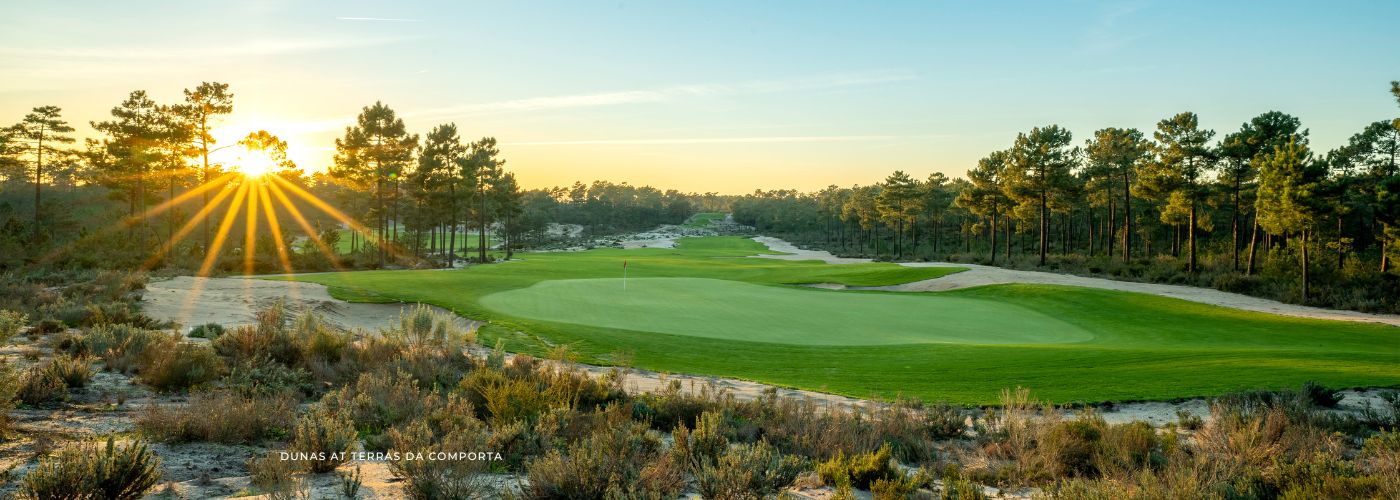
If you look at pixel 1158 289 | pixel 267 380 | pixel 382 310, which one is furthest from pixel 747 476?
pixel 1158 289

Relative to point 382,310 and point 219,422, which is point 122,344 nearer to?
point 219,422

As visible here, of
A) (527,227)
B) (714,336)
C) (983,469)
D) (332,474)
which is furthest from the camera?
(527,227)

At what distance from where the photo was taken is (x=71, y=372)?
844 centimetres

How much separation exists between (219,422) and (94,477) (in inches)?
87.9

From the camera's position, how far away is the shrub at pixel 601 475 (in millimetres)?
5102

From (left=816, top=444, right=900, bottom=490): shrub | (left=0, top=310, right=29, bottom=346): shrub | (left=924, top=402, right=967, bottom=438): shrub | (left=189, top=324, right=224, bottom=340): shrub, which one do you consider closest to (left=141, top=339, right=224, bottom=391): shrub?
(left=0, top=310, right=29, bottom=346): shrub

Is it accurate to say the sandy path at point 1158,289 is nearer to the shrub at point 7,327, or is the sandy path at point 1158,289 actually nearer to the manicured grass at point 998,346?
the manicured grass at point 998,346

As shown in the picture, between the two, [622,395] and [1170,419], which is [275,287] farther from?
[1170,419]

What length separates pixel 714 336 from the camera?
16.9 metres

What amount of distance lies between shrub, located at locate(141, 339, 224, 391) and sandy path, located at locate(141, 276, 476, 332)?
22.0ft

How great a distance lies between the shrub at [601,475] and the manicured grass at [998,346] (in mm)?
5143

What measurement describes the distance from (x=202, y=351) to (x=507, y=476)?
712 cm

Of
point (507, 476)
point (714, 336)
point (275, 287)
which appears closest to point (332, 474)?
point (507, 476)

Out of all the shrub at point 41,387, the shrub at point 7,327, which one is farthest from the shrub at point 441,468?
the shrub at point 7,327
